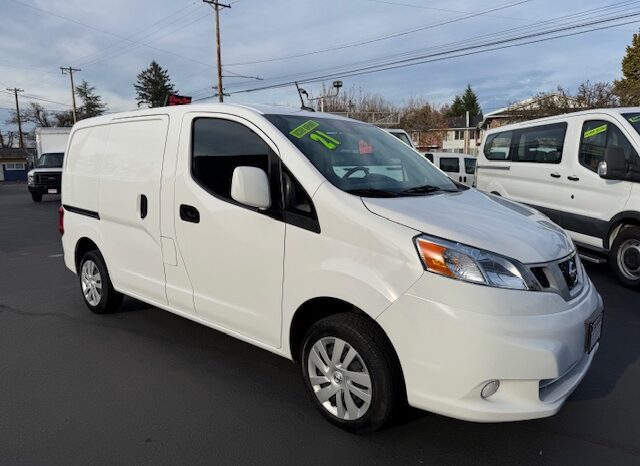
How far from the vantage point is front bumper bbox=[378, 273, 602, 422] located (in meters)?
2.44

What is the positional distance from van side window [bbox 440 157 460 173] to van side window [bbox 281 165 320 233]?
14.5 meters

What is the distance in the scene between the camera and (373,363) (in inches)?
106

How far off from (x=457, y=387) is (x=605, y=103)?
91.1 feet

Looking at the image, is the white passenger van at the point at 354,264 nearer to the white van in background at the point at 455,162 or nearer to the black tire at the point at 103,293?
the black tire at the point at 103,293

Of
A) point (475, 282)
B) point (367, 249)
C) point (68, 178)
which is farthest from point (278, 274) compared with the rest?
point (68, 178)

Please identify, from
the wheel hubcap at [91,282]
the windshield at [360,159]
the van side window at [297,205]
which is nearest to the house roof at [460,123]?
the wheel hubcap at [91,282]

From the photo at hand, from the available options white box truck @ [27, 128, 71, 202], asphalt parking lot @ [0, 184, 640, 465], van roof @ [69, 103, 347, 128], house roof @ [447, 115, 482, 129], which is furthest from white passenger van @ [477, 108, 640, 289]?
house roof @ [447, 115, 482, 129]

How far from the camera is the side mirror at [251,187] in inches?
119

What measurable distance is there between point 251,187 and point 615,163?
4625mm

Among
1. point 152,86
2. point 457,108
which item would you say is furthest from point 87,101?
point 457,108

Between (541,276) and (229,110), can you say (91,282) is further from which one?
(541,276)

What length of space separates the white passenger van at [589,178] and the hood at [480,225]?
10.7 feet

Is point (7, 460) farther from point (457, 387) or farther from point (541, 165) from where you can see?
point (541, 165)

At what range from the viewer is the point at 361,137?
3.80 m
